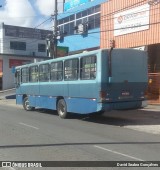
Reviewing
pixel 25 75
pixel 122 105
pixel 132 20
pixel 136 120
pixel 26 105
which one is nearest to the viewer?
pixel 122 105

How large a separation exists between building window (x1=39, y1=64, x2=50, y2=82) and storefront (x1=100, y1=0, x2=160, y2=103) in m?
8.13

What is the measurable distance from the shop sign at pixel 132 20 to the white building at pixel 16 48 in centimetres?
3826

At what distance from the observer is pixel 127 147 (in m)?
10.6

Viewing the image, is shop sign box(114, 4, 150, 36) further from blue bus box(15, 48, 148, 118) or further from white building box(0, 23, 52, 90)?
white building box(0, 23, 52, 90)

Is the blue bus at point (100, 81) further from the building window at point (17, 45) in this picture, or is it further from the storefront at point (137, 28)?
the building window at point (17, 45)

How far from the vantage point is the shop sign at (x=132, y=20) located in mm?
26359

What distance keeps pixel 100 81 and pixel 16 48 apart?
61147 mm

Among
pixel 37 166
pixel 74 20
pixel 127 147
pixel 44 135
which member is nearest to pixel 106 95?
pixel 44 135

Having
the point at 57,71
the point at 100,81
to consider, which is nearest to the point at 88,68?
the point at 100,81

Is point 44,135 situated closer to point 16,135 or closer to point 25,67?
point 16,135

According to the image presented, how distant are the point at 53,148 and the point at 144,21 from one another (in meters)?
17.8

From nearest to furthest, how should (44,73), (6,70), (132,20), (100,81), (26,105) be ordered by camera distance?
(100,81) → (44,73) → (26,105) → (132,20) → (6,70)

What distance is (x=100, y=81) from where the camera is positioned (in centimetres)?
1606

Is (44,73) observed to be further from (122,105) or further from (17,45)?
(17,45)
